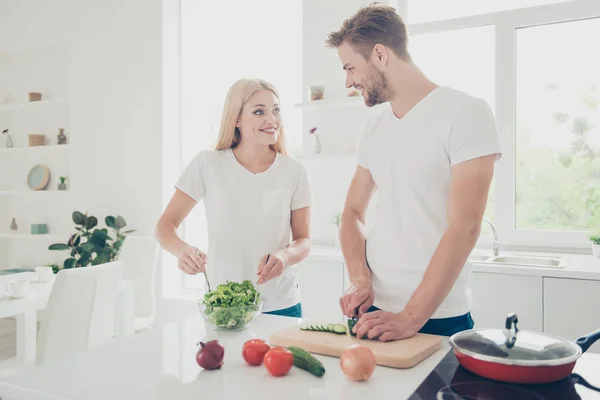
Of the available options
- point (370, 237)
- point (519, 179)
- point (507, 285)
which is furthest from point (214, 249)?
point (519, 179)

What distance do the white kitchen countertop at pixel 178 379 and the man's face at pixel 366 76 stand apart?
2.48 feet

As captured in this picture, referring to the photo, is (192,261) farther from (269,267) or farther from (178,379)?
(178,379)

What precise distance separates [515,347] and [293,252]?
3.26 ft

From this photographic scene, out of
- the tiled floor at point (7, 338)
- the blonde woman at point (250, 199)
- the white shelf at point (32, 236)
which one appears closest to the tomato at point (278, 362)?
the blonde woman at point (250, 199)

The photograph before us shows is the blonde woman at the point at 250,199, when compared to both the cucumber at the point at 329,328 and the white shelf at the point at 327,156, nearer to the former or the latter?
the cucumber at the point at 329,328

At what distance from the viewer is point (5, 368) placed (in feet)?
9.28

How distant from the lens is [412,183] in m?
1.56

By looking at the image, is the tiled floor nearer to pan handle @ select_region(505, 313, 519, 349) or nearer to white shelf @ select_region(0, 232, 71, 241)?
white shelf @ select_region(0, 232, 71, 241)

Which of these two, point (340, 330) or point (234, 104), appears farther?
point (234, 104)

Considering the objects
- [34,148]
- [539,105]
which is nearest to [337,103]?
[539,105]

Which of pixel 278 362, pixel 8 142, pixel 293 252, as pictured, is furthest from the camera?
pixel 8 142

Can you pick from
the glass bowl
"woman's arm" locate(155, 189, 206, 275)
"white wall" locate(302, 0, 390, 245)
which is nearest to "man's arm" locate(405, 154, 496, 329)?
the glass bowl

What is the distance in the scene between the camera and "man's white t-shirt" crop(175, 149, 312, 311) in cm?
200

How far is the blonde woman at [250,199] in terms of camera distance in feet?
6.57
